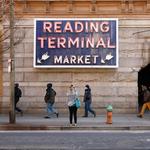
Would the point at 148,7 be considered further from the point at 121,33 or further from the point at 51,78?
the point at 51,78

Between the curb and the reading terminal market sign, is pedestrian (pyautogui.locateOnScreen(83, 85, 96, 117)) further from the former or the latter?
the curb

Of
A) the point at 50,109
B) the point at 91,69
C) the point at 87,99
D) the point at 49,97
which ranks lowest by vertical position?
the point at 50,109

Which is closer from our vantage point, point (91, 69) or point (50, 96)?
point (50, 96)

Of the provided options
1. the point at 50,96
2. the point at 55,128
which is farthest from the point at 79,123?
the point at 50,96

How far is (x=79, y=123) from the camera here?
21.8 meters

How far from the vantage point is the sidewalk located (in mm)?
20297

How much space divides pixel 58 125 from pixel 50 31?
6761 mm

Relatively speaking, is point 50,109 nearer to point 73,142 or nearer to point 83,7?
point 83,7

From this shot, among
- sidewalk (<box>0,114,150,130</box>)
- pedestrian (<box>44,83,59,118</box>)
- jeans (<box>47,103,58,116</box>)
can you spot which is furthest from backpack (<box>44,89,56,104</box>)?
sidewalk (<box>0,114,150,130</box>)

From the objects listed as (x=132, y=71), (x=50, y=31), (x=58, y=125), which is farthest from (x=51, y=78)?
(x=58, y=125)

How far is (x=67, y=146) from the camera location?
555 inches

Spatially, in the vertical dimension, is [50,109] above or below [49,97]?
below

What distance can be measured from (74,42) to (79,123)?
18.5ft

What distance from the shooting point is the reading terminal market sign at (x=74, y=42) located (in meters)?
26.0
